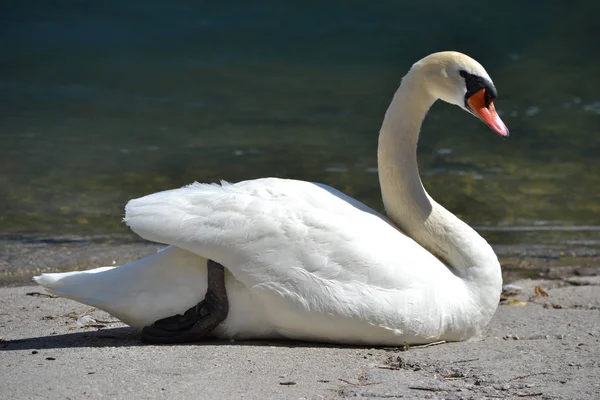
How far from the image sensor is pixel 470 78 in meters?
5.80

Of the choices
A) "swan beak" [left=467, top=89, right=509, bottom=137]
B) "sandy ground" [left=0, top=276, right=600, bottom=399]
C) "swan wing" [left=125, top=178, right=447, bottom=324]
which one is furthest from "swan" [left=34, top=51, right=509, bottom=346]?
"swan beak" [left=467, top=89, right=509, bottom=137]

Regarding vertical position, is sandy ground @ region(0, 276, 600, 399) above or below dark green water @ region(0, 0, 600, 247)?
below

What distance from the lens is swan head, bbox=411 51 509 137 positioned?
5793 mm

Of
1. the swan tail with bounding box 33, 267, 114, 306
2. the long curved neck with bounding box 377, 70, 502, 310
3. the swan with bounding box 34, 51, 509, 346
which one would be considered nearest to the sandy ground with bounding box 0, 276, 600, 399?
Answer: the swan with bounding box 34, 51, 509, 346

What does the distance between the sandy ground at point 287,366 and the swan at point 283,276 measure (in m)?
0.12

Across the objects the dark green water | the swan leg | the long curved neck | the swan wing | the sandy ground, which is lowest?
the sandy ground

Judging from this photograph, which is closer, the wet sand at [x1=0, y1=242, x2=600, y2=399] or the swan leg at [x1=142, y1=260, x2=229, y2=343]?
the wet sand at [x1=0, y1=242, x2=600, y2=399]

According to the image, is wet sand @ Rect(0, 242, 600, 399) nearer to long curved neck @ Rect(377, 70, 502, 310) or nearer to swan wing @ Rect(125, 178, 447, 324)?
swan wing @ Rect(125, 178, 447, 324)

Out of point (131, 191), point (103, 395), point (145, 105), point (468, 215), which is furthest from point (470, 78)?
point (145, 105)

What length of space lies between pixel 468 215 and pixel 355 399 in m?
5.31

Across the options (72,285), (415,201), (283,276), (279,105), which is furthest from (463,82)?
(279,105)

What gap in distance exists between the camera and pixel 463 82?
5828 millimetres

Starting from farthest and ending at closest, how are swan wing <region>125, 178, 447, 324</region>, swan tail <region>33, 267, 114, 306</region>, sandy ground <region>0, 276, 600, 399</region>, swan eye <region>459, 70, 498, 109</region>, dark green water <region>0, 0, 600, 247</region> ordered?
dark green water <region>0, 0, 600, 247</region> → swan eye <region>459, 70, 498, 109</region> → swan tail <region>33, 267, 114, 306</region> → swan wing <region>125, 178, 447, 324</region> → sandy ground <region>0, 276, 600, 399</region>

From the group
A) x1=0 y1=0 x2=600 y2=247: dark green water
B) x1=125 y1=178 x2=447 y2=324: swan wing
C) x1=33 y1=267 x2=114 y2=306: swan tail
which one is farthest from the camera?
x1=0 y1=0 x2=600 y2=247: dark green water
